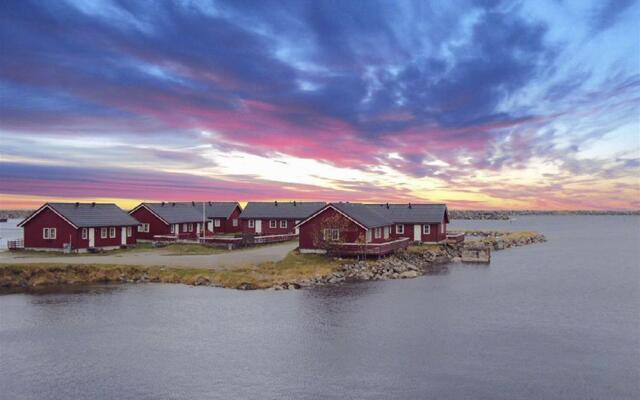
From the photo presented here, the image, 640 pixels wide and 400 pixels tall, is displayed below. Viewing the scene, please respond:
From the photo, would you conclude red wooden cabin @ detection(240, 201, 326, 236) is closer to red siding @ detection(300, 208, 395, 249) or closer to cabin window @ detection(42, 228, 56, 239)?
red siding @ detection(300, 208, 395, 249)

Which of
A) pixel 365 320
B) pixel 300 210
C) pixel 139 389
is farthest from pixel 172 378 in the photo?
pixel 300 210

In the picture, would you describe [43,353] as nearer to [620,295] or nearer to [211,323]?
[211,323]

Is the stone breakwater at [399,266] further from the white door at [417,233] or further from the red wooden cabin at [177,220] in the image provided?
the red wooden cabin at [177,220]

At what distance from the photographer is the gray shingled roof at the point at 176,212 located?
256 ft

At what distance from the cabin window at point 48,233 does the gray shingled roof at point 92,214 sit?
2.57m

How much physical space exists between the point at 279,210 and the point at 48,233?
1527 inches

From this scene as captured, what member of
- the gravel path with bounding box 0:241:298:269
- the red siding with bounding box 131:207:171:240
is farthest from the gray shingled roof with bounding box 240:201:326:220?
the gravel path with bounding box 0:241:298:269

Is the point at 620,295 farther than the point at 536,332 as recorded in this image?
Yes

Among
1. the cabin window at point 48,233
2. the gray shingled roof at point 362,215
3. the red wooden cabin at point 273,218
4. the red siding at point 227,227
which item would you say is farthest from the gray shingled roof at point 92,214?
the gray shingled roof at point 362,215

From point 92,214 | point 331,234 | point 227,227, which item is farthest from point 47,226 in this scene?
point 227,227

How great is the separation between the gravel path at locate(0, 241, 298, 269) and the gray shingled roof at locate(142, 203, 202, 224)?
1384 cm

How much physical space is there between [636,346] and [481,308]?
11446mm

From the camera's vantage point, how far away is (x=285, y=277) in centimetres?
→ 4819

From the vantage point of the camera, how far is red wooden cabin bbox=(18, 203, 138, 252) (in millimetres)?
60634
